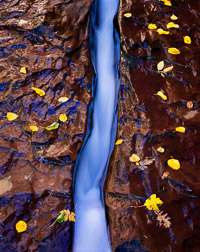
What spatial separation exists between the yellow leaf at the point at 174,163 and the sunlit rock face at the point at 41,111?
0.92m

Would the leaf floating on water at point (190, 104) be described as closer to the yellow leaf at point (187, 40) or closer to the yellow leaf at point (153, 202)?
the yellow leaf at point (187, 40)

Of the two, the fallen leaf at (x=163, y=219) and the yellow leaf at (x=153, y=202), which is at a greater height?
the yellow leaf at (x=153, y=202)

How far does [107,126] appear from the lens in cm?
239

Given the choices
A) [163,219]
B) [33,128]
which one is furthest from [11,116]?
[163,219]

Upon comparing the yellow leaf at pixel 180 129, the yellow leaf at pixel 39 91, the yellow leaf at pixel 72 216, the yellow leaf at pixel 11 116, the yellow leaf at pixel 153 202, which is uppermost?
the yellow leaf at pixel 39 91

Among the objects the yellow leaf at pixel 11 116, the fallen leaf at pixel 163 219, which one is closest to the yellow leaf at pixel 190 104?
the fallen leaf at pixel 163 219

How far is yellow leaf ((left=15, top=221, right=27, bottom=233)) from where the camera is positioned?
172cm

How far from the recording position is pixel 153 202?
6.12 ft

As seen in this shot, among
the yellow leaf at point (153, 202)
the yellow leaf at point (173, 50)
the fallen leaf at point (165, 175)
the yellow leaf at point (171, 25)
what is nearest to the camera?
the yellow leaf at point (153, 202)

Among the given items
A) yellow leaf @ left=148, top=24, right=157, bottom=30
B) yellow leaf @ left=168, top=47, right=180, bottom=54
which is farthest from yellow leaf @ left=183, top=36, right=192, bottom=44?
yellow leaf @ left=148, top=24, right=157, bottom=30

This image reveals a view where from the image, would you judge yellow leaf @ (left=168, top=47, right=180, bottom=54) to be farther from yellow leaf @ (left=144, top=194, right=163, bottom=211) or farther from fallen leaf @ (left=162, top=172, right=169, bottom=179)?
yellow leaf @ (left=144, top=194, right=163, bottom=211)

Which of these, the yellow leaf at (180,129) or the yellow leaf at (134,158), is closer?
the yellow leaf at (134,158)

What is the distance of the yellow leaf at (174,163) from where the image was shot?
202 cm

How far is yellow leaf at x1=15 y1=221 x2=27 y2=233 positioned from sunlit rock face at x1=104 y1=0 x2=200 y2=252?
28.5 inches
